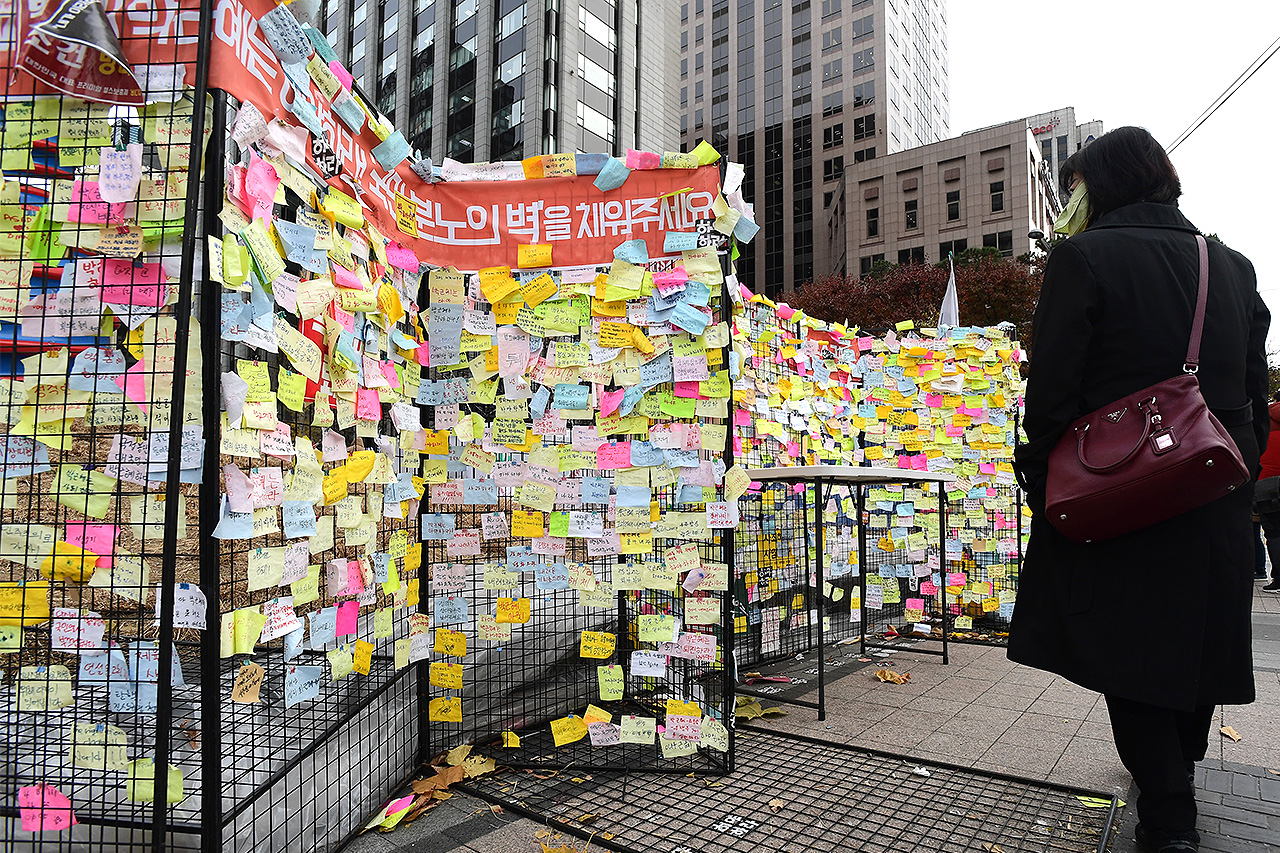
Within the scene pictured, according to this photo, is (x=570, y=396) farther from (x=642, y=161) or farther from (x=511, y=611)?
(x=642, y=161)

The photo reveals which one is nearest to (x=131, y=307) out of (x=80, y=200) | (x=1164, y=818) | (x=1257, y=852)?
(x=80, y=200)

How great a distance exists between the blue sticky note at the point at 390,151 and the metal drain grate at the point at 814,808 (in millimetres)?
2671

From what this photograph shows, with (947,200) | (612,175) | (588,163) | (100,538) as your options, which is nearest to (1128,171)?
(612,175)

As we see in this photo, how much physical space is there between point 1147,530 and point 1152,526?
0.02m

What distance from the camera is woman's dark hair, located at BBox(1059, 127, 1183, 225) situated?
2.46 metres

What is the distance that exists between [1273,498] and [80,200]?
887 centimetres

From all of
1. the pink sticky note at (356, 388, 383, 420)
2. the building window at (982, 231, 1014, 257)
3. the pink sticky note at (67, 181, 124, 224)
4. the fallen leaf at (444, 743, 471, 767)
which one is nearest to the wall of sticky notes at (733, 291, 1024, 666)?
the fallen leaf at (444, 743, 471, 767)

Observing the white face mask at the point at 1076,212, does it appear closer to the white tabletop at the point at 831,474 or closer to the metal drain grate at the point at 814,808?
the white tabletop at the point at 831,474

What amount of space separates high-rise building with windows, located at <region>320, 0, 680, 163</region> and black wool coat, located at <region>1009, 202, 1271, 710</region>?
25.9m

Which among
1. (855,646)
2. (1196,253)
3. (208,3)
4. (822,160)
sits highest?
(822,160)

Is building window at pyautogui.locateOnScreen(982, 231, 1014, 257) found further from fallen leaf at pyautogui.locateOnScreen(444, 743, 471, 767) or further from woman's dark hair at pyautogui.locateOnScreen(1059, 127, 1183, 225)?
fallen leaf at pyautogui.locateOnScreen(444, 743, 471, 767)

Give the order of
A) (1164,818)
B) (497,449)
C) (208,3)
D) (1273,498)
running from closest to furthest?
(208,3) < (1164,818) < (497,449) < (1273,498)

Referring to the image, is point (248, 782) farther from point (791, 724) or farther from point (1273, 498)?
point (1273, 498)

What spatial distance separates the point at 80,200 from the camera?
2.10 m
